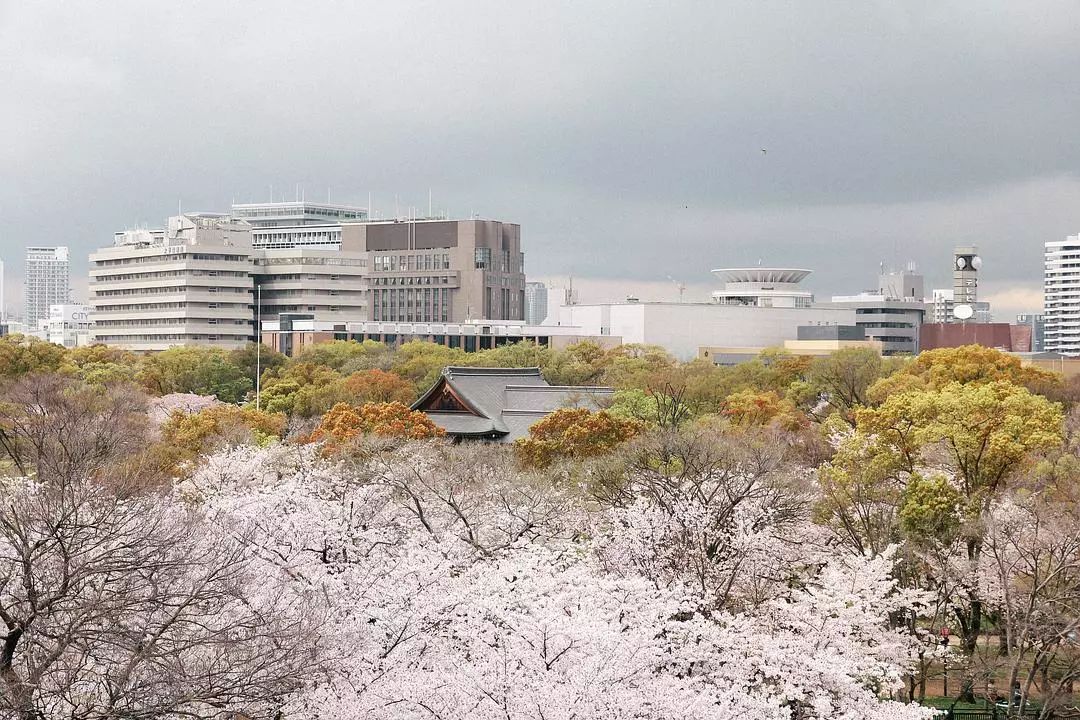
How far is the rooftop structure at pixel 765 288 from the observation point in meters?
155

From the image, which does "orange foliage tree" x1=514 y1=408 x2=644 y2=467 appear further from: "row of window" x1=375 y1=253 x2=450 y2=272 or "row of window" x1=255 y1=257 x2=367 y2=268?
"row of window" x1=375 y1=253 x2=450 y2=272

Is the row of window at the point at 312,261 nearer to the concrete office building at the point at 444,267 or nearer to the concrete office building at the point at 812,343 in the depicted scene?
the concrete office building at the point at 444,267

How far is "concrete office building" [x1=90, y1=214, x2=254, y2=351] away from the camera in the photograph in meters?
153

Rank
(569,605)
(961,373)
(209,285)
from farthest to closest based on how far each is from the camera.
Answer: (209,285), (961,373), (569,605)

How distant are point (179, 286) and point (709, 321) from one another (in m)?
54.8

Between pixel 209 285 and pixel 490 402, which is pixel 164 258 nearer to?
pixel 209 285

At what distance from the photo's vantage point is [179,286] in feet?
506

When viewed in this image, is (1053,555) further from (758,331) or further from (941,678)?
(758,331)

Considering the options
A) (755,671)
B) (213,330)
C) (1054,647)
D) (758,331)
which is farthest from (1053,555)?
(213,330)

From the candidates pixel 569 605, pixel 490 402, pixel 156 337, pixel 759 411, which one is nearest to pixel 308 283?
pixel 156 337

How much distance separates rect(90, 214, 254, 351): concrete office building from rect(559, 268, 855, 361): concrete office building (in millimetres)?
35879

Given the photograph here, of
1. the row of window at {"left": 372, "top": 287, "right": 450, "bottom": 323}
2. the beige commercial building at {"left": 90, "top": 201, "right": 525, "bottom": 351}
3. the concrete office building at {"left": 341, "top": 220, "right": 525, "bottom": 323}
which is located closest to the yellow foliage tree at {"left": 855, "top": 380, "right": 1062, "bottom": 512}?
the beige commercial building at {"left": 90, "top": 201, "right": 525, "bottom": 351}

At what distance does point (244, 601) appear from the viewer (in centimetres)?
2075

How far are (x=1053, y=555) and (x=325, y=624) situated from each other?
43.0 ft
